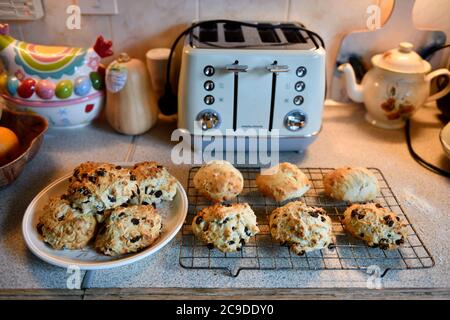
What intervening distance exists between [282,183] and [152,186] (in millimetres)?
255

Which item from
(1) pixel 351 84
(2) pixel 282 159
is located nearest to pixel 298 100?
(2) pixel 282 159

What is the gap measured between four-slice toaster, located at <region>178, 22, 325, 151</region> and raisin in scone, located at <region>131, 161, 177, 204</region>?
0.17 m

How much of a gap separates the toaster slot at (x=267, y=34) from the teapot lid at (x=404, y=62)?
29cm

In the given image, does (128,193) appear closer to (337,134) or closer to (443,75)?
(337,134)

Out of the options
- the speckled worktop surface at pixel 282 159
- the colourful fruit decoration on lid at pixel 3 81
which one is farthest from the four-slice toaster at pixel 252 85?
the colourful fruit decoration on lid at pixel 3 81

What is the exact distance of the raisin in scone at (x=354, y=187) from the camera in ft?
2.47

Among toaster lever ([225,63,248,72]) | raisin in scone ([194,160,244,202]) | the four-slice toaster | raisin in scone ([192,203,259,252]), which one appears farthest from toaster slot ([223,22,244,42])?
raisin in scone ([192,203,259,252])

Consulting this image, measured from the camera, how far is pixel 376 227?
2.17 feet

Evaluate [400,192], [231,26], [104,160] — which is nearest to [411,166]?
[400,192]

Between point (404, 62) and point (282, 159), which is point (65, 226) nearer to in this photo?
point (282, 159)

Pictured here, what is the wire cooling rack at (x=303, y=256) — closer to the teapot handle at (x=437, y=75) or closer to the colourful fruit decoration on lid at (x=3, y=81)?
the teapot handle at (x=437, y=75)

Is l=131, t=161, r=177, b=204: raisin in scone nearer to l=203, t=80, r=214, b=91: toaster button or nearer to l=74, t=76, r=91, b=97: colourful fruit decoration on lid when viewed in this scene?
l=203, t=80, r=214, b=91: toaster button

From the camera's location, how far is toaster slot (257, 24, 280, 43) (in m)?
0.87
